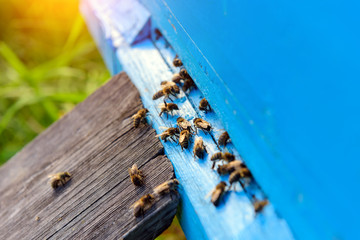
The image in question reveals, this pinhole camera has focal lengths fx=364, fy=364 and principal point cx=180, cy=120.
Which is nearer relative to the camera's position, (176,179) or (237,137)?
(237,137)

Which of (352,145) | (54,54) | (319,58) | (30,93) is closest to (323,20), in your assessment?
(319,58)

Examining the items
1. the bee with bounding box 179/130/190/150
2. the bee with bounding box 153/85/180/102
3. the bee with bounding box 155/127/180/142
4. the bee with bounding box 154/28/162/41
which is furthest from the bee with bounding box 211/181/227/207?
the bee with bounding box 154/28/162/41

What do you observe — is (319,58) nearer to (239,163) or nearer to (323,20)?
(323,20)

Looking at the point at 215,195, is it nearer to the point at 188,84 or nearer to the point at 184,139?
the point at 184,139

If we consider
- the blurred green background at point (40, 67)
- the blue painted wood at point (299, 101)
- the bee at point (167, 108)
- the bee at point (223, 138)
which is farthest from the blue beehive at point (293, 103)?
the blurred green background at point (40, 67)

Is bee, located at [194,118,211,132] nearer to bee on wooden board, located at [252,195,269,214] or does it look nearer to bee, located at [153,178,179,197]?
bee, located at [153,178,179,197]

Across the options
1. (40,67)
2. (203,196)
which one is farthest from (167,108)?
(40,67)
